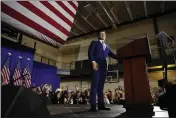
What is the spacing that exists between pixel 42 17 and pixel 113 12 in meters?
5.23

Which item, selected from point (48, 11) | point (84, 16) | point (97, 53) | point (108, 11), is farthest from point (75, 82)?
point (97, 53)

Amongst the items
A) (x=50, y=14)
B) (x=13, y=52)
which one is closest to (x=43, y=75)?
(x=13, y=52)

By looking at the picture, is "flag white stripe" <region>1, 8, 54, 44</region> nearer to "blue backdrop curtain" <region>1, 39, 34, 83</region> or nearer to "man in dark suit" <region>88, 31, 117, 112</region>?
"man in dark suit" <region>88, 31, 117, 112</region>

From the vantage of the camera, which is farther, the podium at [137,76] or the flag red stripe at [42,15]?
the flag red stripe at [42,15]

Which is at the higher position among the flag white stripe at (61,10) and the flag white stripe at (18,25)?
the flag white stripe at (61,10)

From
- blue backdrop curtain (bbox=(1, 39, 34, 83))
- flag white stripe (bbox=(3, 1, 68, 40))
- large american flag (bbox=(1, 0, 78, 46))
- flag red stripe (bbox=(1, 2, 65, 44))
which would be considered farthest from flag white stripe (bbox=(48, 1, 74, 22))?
blue backdrop curtain (bbox=(1, 39, 34, 83))

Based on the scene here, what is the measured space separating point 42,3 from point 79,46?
24.6ft

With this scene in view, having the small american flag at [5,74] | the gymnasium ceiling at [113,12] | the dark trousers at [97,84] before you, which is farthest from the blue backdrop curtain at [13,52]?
the dark trousers at [97,84]

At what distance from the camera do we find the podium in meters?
1.43

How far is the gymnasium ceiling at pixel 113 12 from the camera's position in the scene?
22.1ft

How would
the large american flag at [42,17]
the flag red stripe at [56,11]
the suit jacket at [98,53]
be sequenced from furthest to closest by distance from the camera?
the flag red stripe at [56,11] → the large american flag at [42,17] → the suit jacket at [98,53]

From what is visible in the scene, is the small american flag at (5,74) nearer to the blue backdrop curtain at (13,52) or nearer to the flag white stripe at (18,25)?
the blue backdrop curtain at (13,52)

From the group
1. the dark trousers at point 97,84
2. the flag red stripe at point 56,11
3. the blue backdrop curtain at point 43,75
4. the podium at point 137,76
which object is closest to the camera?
the podium at point 137,76

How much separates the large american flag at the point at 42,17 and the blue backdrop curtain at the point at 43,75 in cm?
530
